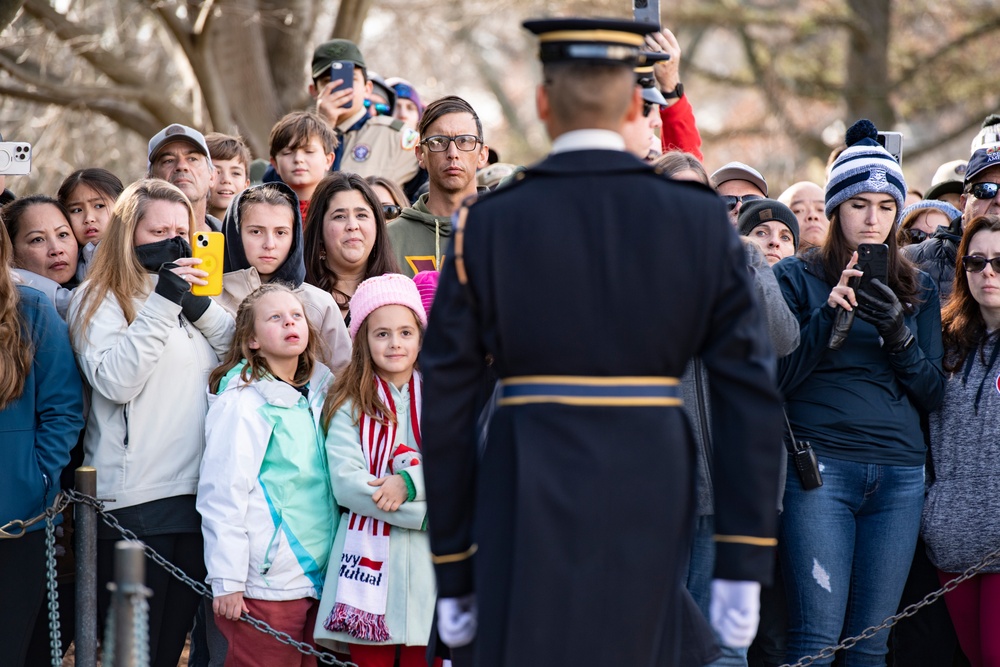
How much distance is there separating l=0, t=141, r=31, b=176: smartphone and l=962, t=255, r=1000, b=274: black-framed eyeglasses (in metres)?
3.89

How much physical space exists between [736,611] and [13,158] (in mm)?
3683

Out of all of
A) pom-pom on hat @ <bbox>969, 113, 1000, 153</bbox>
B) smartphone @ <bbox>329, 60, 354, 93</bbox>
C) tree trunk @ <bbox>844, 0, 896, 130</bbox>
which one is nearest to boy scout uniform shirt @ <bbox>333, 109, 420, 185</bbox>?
smartphone @ <bbox>329, 60, 354, 93</bbox>

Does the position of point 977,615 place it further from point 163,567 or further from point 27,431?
point 27,431

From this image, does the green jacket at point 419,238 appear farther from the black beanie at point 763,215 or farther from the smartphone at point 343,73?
the smartphone at point 343,73

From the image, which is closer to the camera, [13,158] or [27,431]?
[27,431]

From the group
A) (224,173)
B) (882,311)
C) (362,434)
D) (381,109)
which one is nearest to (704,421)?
→ (882,311)

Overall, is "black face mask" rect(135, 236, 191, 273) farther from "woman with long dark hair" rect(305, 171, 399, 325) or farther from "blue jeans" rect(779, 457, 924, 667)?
"blue jeans" rect(779, 457, 924, 667)

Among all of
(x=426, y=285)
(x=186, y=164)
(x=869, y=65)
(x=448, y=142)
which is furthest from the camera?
(x=869, y=65)

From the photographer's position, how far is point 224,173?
6.50 metres

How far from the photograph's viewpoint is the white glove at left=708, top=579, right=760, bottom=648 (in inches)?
118

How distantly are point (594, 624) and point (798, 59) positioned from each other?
16.4 meters

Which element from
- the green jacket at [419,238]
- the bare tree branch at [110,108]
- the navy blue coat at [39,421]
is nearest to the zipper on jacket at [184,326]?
the navy blue coat at [39,421]

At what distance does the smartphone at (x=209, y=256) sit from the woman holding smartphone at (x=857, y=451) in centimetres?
222

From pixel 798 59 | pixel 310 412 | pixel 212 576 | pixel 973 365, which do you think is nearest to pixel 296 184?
pixel 310 412
